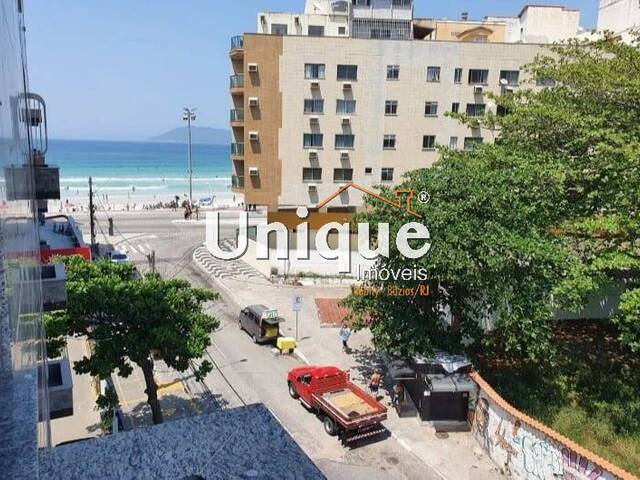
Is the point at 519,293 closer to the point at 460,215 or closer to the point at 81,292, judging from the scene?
the point at 460,215

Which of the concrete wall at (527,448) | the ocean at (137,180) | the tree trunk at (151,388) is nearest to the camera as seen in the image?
the concrete wall at (527,448)

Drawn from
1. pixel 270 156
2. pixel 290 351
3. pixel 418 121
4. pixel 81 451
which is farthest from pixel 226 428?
pixel 418 121

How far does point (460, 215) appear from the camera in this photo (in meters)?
13.4

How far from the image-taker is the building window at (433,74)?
2875 centimetres

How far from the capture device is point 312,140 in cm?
2858

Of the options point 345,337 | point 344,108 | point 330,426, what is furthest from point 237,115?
point 330,426

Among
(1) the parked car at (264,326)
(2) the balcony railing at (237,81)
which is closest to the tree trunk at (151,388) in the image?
(1) the parked car at (264,326)

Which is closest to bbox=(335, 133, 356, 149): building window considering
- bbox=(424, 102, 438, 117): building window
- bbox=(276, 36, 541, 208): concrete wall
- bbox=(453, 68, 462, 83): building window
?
bbox=(276, 36, 541, 208): concrete wall

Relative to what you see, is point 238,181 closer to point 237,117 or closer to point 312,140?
point 237,117

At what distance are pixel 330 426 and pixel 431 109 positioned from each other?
70.4 ft

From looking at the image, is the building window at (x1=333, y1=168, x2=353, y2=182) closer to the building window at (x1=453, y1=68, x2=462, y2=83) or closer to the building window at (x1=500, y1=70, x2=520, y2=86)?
the building window at (x1=453, y1=68, x2=462, y2=83)

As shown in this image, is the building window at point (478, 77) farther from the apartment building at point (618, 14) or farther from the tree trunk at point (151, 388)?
the tree trunk at point (151, 388)

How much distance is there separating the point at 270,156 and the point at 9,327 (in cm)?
2685

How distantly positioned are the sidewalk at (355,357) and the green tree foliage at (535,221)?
2.26 meters
